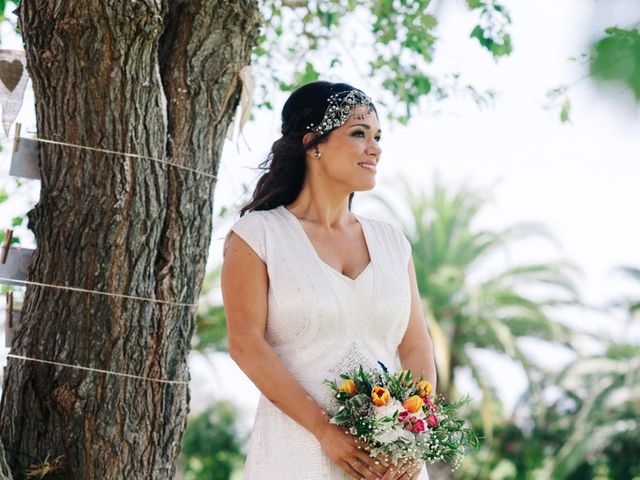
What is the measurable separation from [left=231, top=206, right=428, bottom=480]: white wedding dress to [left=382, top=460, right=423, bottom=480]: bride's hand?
18cm

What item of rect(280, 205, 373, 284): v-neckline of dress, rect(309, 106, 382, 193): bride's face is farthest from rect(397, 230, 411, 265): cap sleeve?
rect(309, 106, 382, 193): bride's face

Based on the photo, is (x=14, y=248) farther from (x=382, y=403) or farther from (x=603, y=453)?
(x=603, y=453)

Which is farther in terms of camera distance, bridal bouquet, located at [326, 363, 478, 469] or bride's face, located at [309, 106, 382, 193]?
bride's face, located at [309, 106, 382, 193]

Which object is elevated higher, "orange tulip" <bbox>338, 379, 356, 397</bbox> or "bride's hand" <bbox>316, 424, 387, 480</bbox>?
"orange tulip" <bbox>338, 379, 356, 397</bbox>

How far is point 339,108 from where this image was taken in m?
3.72

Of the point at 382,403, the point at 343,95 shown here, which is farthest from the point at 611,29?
the point at 343,95

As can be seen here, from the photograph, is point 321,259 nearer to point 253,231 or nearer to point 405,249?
point 253,231

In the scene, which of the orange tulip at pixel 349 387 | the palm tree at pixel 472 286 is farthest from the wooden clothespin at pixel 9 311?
the palm tree at pixel 472 286

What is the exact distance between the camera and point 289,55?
6590mm

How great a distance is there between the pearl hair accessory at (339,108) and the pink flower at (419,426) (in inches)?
45.4

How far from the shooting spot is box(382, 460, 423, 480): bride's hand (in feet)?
10.4

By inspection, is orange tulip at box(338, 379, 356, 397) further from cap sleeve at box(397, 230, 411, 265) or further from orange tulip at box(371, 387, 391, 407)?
cap sleeve at box(397, 230, 411, 265)

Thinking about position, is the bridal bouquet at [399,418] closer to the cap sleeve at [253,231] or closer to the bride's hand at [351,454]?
the bride's hand at [351,454]

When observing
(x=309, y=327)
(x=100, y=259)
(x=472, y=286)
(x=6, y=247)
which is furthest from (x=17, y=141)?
(x=472, y=286)
